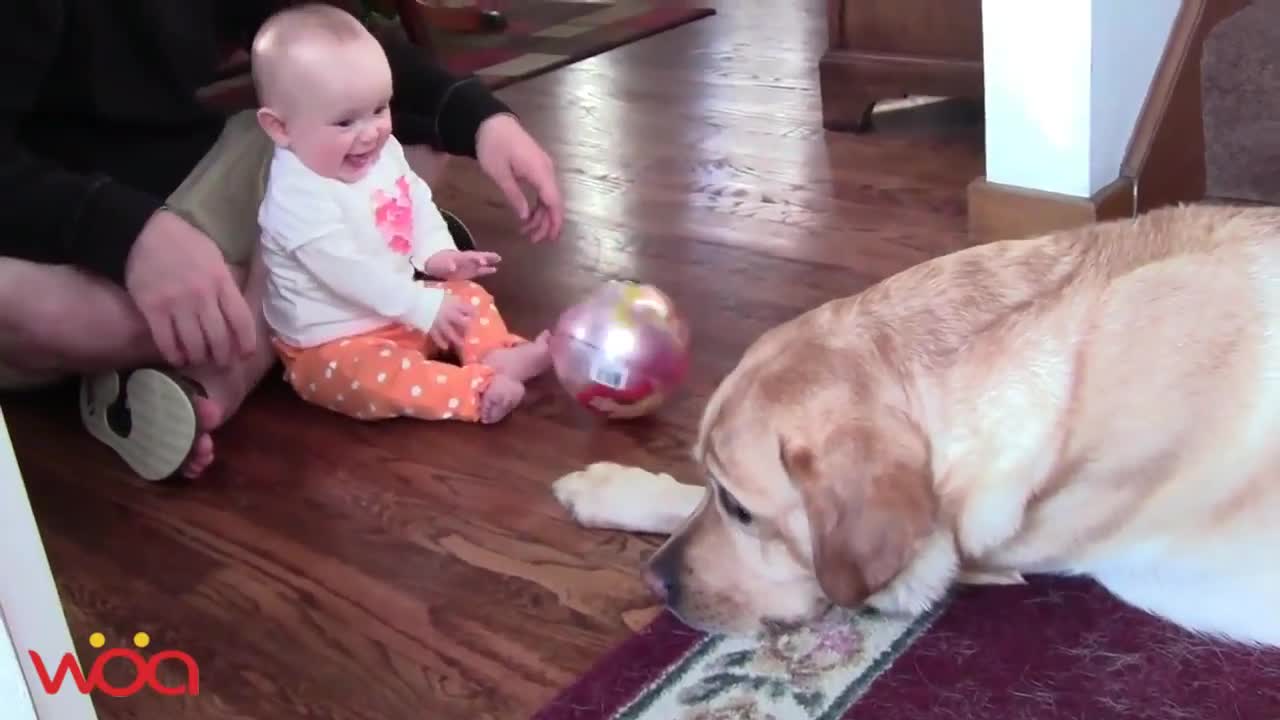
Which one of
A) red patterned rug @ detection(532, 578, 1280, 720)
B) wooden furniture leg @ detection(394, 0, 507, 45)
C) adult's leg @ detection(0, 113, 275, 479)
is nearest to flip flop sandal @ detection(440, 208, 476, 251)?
adult's leg @ detection(0, 113, 275, 479)

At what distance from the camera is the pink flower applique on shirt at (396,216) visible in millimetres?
1636

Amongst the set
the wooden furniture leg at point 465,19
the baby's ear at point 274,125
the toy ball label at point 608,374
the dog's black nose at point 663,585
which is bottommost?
the dog's black nose at point 663,585

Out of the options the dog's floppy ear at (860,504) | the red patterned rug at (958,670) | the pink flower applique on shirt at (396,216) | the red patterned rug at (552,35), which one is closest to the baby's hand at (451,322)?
the pink flower applique on shirt at (396,216)

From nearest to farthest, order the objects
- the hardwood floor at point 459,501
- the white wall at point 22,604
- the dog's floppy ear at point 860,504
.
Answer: the white wall at point 22,604, the dog's floppy ear at point 860,504, the hardwood floor at point 459,501

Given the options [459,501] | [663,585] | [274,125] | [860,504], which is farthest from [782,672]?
[274,125]

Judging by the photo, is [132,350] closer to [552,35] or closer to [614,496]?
[614,496]

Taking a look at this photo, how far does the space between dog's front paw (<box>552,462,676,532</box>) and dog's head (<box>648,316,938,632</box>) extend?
0.20 metres

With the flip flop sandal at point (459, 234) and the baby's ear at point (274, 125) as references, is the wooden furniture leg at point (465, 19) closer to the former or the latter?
the flip flop sandal at point (459, 234)

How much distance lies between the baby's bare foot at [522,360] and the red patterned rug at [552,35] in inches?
70.6

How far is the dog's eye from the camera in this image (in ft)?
3.43

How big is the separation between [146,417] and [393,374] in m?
0.30

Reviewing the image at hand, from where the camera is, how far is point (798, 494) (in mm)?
991

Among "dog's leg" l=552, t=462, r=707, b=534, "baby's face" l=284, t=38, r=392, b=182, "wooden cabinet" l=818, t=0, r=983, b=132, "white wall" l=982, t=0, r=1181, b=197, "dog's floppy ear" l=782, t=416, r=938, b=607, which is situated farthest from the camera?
"wooden cabinet" l=818, t=0, r=983, b=132

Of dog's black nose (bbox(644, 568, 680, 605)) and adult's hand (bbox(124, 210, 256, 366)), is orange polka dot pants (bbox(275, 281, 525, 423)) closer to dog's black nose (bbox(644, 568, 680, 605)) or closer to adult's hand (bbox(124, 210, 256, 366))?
adult's hand (bbox(124, 210, 256, 366))
